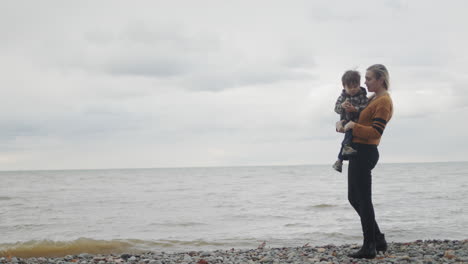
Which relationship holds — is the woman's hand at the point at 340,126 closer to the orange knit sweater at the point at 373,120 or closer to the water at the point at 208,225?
the orange knit sweater at the point at 373,120

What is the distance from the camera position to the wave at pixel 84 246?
8.41m

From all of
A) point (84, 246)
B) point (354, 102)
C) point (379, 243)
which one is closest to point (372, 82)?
point (354, 102)

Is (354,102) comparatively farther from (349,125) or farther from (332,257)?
(332,257)

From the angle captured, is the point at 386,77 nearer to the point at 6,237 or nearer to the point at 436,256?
the point at 436,256

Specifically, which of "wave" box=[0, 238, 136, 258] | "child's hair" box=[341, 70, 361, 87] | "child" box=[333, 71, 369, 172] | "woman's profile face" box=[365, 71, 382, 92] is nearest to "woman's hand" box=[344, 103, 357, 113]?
"child" box=[333, 71, 369, 172]

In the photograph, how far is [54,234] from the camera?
10.4 m

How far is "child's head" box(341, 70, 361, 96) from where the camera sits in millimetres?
4621

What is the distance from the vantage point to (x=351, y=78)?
4621mm

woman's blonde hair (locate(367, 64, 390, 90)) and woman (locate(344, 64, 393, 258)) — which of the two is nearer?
woman (locate(344, 64, 393, 258))

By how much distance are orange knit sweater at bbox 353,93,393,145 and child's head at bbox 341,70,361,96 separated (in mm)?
251

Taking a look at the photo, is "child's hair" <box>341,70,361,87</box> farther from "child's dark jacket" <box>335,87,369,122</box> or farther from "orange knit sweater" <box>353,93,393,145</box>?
"orange knit sweater" <box>353,93,393,145</box>

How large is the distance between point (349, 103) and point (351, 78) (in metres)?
0.29

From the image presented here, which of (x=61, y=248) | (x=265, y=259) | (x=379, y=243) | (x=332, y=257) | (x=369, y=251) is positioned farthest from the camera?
(x=61, y=248)

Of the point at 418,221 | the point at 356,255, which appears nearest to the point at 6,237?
the point at 356,255
